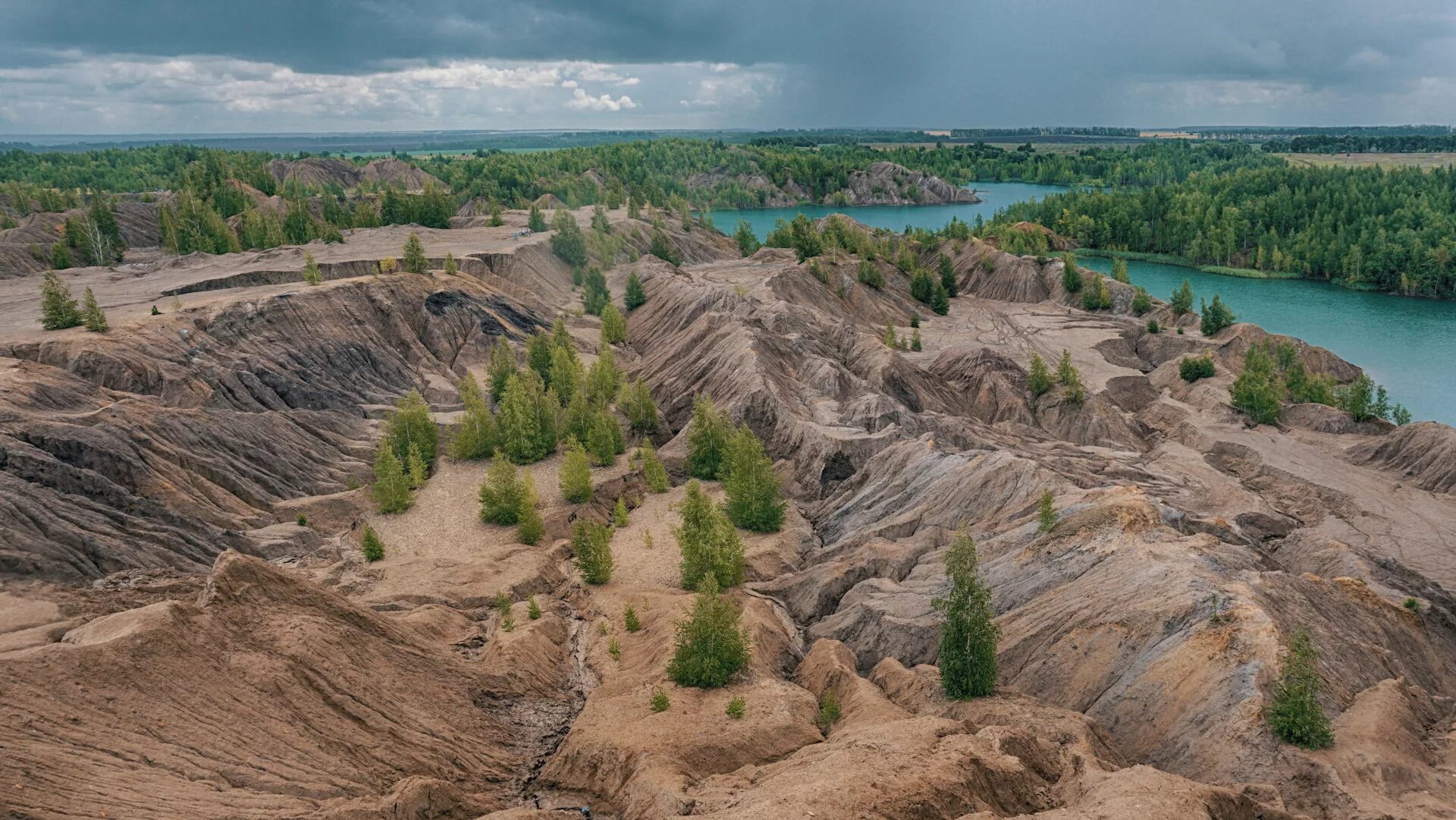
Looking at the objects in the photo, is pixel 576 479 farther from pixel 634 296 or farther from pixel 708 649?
pixel 634 296

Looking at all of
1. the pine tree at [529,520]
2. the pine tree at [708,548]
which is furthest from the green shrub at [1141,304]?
the pine tree at [529,520]

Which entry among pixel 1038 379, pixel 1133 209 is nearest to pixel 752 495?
pixel 1038 379

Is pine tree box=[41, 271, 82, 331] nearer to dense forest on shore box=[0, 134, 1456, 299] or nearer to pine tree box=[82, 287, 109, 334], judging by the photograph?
pine tree box=[82, 287, 109, 334]

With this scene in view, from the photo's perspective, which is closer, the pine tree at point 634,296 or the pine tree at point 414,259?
the pine tree at point 414,259

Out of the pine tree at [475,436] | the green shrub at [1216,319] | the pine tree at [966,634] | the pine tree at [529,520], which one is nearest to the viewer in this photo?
the pine tree at [966,634]

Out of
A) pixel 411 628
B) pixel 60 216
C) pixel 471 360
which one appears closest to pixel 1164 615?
pixel 411 628

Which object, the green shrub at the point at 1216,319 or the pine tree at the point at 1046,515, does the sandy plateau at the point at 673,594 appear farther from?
the green shrub at the point at 1216,319

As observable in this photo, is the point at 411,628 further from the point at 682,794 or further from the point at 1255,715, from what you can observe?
the point at 1255,715
